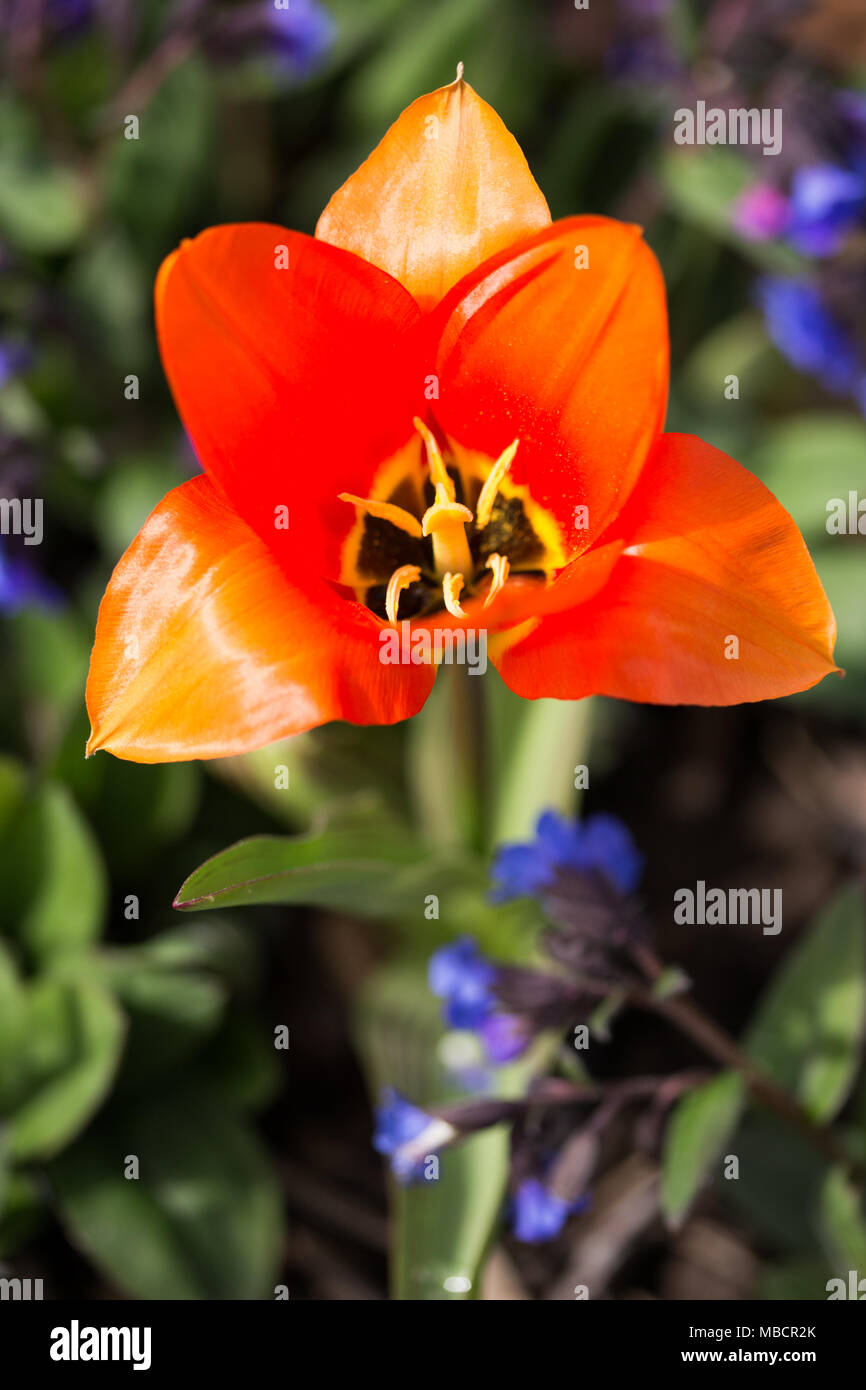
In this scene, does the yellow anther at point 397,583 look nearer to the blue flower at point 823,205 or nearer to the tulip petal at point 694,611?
the tulip petal at point 694,611

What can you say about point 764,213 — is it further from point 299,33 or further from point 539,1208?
point 539,1208

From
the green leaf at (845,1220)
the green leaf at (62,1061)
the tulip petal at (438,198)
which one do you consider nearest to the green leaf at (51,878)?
the green leaf at (62,1061)

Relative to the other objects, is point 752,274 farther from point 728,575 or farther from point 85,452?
point 728,575

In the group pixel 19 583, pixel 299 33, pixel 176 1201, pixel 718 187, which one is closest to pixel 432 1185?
pixel 176 1201

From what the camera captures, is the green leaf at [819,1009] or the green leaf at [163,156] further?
the green leaf at [163,156]

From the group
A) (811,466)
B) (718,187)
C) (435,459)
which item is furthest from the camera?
(811,466)

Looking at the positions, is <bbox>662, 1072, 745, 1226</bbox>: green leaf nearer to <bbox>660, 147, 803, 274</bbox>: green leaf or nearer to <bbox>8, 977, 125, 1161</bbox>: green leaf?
<bbox>8, 977, 125, 1161</bbox>: green leaf

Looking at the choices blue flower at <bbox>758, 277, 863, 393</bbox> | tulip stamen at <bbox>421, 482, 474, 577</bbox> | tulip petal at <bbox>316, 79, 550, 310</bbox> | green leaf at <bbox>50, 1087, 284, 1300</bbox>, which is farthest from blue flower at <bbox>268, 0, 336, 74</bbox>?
green leaf at <bbox>50, 1087, 284, 1300</bbox>
